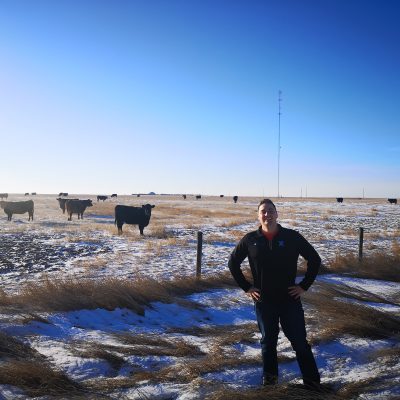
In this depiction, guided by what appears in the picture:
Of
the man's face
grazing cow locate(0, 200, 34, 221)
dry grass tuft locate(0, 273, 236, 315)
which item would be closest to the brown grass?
dry grass tuft locate(0, 273, 236, 315)

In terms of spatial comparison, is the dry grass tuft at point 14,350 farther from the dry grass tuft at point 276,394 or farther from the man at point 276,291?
the man at point 276,291

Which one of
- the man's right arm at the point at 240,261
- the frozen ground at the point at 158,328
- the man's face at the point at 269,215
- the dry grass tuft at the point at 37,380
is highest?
the man's face at the point at 269,215

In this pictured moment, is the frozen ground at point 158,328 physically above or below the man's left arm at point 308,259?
below

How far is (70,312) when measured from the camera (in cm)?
591

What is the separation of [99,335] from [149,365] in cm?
121

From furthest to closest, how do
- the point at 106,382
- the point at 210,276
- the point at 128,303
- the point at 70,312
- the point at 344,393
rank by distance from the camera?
the point at 210,276 < the point at 128,303 < the point at 70,312 < the point at 106,382 < the point at 344,393

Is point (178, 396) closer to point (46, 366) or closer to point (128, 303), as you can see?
point (46, 366)

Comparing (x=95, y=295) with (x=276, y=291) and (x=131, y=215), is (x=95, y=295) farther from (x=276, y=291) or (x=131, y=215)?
(x=131, y=215)

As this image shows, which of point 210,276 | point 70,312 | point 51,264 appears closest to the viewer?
point 70,312

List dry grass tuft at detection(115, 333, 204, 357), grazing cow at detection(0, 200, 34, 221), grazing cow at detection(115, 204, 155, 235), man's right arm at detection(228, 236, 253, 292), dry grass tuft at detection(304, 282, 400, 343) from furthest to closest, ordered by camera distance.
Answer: grazing cow at detection(0, 200, 34, 221) < grazing cow at detection(115, 204, 155, 235) < dry grass tuft at detection(304, 282, 400, 343) < dry grass tuft at detection(115, 333, 204, 357) < man's right arm at detection(228, 236, 253, 292)

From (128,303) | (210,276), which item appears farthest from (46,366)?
(210,276)

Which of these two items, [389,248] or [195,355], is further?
[389,248]

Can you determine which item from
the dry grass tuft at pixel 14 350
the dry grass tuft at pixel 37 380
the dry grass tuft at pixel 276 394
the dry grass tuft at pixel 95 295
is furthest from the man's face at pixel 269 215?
the dry grass tuft at pixel 95 295

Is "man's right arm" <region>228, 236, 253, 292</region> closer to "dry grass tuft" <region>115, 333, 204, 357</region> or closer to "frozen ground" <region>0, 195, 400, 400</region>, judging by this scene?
"frozen ground" <region>0, 195, 400, 400</region>
